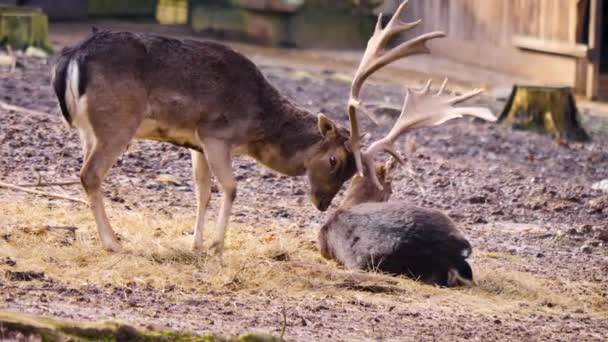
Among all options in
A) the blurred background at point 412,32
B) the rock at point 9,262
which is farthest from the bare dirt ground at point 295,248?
the blurred background at point 412,32

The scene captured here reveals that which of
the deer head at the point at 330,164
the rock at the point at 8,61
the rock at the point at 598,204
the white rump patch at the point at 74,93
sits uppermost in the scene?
the white rump patch at the point at 74,93

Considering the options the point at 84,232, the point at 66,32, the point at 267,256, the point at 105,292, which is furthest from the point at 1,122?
the point at 66,32

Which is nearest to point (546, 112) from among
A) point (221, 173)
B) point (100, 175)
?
point (221, 173)

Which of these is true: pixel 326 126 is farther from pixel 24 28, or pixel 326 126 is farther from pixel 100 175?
pixel 24 28

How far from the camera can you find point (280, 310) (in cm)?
630

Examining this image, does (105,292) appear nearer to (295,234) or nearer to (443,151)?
(295,234)

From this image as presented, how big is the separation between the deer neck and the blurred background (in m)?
9.13

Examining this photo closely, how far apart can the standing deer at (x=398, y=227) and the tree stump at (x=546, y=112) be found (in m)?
5.61

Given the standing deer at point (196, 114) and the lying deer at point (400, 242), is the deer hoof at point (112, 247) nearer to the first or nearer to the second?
the standing deer at point (196, 114)

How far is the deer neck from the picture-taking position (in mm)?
8203

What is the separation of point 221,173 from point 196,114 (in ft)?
1.33

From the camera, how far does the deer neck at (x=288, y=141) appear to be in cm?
820

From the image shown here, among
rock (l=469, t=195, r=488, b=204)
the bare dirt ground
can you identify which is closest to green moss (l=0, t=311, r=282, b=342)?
the bare dirt ground

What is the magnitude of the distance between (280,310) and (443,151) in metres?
6.21
